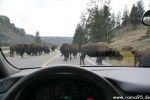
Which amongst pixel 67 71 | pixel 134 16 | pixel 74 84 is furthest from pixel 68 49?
pixel 67 71

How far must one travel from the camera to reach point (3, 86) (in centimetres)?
359

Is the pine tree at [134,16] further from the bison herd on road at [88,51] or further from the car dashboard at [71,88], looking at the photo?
the car dashboard at [71,88]

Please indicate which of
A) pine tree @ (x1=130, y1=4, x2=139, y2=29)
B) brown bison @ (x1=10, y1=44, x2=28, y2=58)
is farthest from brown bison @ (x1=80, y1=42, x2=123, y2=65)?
brown bison @ (x1=10, y1=44, x2=28, y2=58)

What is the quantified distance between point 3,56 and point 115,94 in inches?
81.7

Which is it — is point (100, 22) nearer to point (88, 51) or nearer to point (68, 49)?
point (88, 51)

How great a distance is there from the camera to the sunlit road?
4.86m

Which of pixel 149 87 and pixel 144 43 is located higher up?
pixel 144 43

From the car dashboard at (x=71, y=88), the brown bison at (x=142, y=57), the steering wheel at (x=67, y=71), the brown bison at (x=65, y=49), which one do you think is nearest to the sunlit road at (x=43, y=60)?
the brown bison at (x=65, y=49)

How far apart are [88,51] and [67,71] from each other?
2230mm

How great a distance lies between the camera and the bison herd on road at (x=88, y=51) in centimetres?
483

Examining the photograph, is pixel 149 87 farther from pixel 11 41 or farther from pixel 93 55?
pixel 11 41

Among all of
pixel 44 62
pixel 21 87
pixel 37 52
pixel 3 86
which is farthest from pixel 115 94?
pixel 37 52

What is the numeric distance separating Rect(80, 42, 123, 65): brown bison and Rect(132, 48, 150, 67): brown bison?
0.74 ft

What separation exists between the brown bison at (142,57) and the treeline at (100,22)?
39 centimetres
